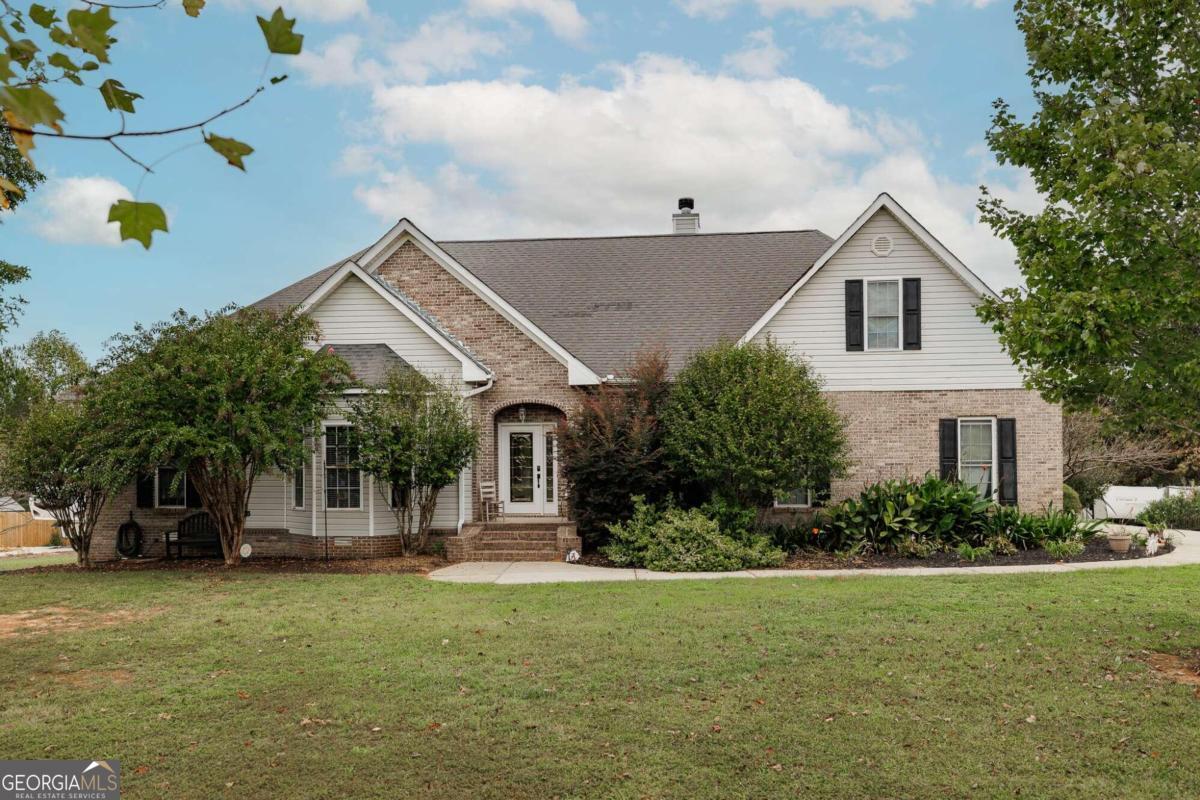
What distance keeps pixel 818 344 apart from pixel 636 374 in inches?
167

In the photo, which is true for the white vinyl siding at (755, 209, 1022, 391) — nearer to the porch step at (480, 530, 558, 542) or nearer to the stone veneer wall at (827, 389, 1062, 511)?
the stone veneer wall at (827, 389, 1062, 511)

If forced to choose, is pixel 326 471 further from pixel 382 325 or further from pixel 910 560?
pixel 910 560

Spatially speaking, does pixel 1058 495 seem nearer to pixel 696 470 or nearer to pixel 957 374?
pixel 957 374

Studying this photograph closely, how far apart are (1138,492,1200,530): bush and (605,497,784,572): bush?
44.3 ft

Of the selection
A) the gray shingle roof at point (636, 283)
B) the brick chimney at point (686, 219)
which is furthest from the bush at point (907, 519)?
the brick chimney at point (686, 219)

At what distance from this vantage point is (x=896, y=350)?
1784 centimetres

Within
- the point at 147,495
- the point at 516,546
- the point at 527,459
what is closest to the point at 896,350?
the point at 527,459

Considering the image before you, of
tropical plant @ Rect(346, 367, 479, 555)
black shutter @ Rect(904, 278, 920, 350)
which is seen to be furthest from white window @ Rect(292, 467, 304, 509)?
black shutter @ Rect(904, 278, 920, 350)

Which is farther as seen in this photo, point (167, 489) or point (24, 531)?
point (24, 531)

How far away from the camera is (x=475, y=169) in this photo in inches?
773

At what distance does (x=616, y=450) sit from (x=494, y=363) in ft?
12.5

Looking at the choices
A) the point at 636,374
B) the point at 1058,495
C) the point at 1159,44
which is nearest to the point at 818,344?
the point at 636,374

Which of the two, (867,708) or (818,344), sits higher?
(818,344)

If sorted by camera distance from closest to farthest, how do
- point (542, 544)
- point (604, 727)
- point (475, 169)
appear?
point (604, 727), point (542, 544), point (475, 169)
